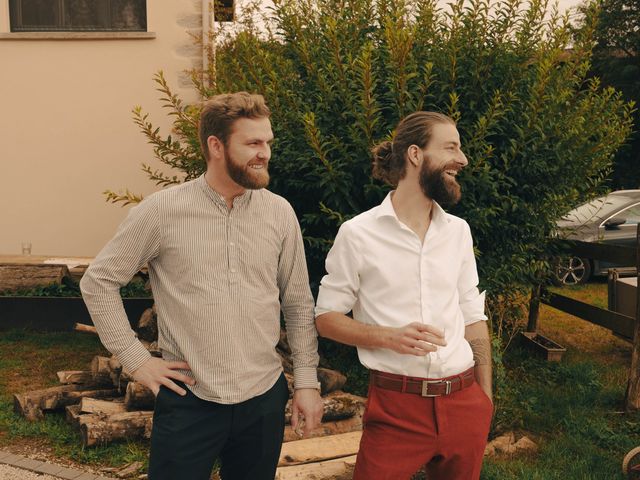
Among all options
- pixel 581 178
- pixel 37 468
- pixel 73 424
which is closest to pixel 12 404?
pixel 73 424

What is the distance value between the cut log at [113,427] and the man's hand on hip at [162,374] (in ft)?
8.34

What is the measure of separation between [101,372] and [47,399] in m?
0.44

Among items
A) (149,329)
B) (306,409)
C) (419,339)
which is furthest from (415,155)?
(149,329)

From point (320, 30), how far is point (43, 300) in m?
4.78

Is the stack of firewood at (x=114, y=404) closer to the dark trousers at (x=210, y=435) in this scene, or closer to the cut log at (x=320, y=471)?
the cut log at (x=320, y=471)

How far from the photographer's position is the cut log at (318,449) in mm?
4195

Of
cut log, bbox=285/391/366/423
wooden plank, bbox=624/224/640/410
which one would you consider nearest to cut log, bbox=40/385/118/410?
cut log, bbox=285/391/366/423

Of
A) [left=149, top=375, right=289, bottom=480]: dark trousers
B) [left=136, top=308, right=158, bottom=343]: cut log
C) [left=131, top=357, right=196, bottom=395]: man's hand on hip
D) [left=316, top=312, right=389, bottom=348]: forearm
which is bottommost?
[left=136, top=308, right=158, bottom=343]: cut log

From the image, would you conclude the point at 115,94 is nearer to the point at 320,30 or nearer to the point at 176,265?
the point at 320,30

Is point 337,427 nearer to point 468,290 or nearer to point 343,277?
point 468,290

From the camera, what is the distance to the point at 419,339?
2.43 metres

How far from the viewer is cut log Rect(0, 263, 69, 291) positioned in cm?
861

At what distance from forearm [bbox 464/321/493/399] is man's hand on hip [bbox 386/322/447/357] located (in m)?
0.40

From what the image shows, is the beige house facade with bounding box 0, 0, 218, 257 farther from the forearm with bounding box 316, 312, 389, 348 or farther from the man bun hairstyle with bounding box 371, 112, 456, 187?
the forearm with bounding box 316, 312, 389, 348
